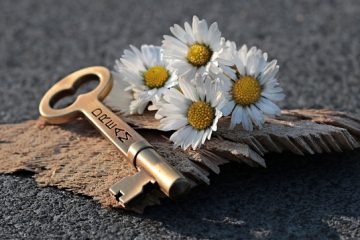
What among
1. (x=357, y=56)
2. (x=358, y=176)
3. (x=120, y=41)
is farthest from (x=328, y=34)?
(x=358, y=176)

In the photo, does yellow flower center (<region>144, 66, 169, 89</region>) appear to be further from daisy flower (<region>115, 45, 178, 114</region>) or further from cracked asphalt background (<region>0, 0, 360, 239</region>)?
cracked asphalt background (<region>0, 0, 360, 239</region>)

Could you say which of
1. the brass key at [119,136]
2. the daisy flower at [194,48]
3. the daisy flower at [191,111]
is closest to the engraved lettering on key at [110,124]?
the brass key at [119,136]

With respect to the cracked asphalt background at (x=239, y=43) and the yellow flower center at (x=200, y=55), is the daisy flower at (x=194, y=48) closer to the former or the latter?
the yellow flower center at (x=200, y=55)

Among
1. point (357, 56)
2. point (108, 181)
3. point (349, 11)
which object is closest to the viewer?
point (108, 181)

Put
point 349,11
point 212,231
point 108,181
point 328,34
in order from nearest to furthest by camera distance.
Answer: point 212,231 < point 108,181 < point 328,34 < point 349,11

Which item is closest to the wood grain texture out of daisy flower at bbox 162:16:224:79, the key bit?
the key bit

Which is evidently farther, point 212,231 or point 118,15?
point 118,15

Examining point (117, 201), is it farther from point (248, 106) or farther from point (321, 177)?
point (321, 177)
